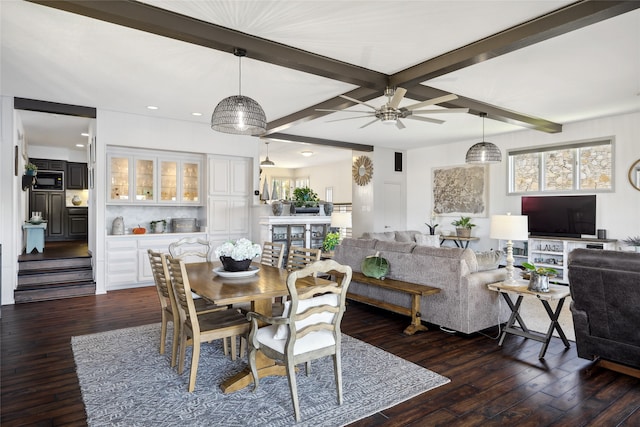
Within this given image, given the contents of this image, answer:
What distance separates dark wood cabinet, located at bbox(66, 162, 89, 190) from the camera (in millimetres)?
9602

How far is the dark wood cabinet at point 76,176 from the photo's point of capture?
960cm

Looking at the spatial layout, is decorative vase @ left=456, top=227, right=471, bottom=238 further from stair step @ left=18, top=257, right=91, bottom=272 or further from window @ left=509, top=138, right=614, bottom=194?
stair step @ left=18, top=257, right=91, bottom=272

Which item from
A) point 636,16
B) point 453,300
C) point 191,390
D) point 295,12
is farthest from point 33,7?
point 636,16

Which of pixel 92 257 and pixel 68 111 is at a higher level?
pixel 68 111

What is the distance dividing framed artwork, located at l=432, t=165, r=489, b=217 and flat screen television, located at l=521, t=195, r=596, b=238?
0.94 m

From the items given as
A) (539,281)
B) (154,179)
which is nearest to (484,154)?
(539,281)

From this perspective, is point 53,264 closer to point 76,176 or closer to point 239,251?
point 76,176

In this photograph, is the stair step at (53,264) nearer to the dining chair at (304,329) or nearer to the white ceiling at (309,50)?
the white ceiling at (309,50)

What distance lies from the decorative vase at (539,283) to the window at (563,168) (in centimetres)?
426

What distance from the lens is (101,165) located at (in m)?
5.88

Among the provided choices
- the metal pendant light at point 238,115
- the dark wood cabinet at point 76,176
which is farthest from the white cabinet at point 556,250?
the dark wood cabinet at point 76,176

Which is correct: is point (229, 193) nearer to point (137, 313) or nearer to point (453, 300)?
point (137, 313)

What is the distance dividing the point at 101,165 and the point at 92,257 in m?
1.59

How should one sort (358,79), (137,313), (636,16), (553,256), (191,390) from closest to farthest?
(191,390)
(636,16)
(358,79)
(137,313)
(553,256)
